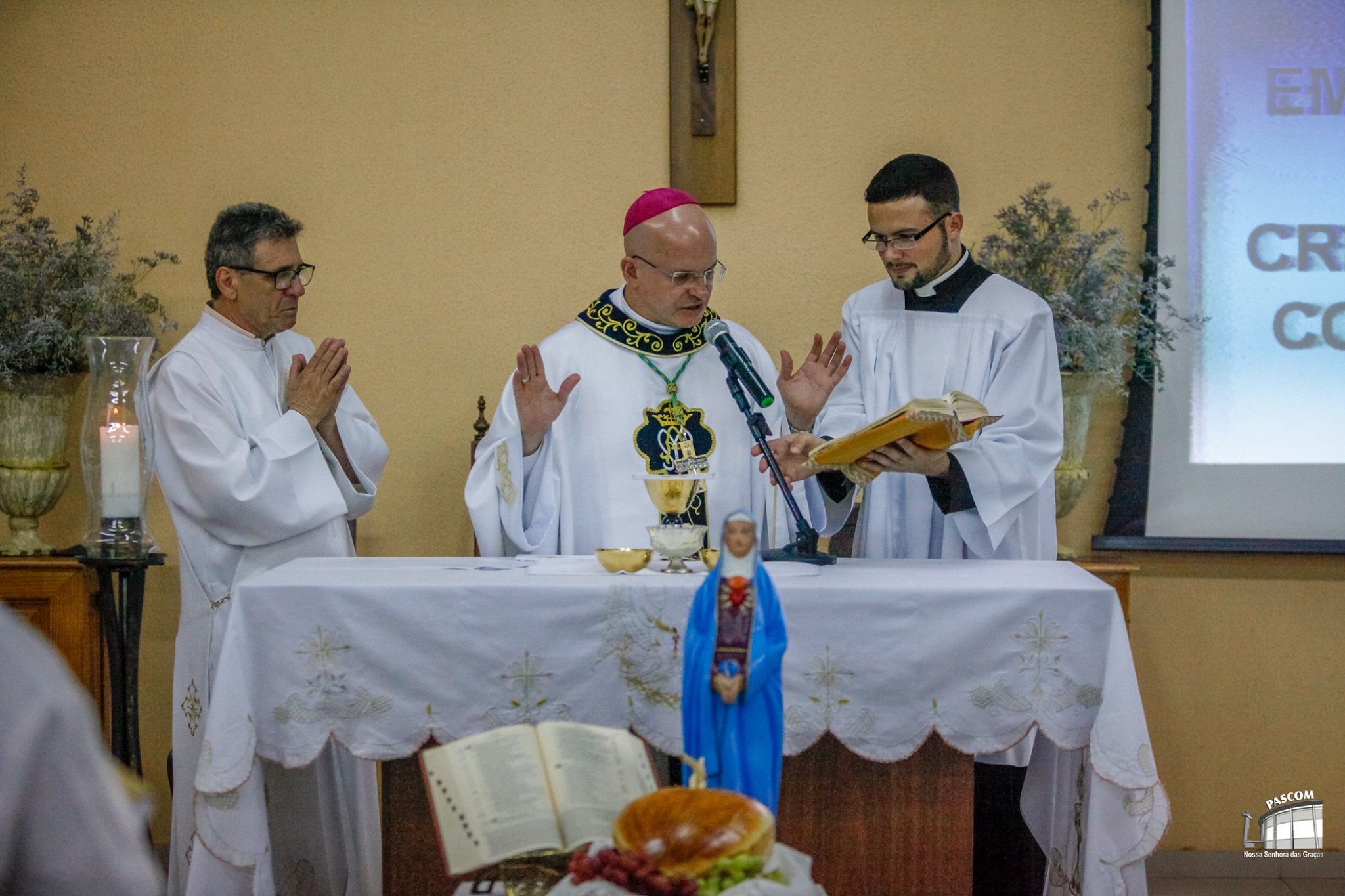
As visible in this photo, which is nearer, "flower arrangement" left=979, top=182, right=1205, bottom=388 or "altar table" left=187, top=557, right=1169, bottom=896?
"altar table" left=187, top=557, right=1169, bottom=896

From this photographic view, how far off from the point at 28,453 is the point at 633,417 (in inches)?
80.5

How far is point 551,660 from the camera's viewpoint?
2.80 metres

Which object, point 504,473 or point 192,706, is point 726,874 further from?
point 192,706

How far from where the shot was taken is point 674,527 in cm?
300

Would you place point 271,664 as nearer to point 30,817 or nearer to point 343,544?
point 343,544

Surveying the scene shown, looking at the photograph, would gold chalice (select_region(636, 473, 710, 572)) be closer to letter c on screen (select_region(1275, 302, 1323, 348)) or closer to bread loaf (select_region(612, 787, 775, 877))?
bread loaf (select_region(612, 787, 775, 877))

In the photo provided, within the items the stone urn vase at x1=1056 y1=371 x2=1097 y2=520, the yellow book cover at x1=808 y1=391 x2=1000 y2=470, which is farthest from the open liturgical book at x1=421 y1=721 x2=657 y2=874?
the stone urn vase at x1=1056 y1=371 x2=1097 y2=520

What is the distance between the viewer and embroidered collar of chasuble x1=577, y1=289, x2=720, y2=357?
12.5ft

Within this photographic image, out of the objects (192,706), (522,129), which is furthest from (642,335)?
(192,706)

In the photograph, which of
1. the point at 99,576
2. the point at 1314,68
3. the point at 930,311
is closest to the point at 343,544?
the point at 99,576

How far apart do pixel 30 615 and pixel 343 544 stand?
112 cm

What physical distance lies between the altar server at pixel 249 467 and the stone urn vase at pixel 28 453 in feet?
2.15

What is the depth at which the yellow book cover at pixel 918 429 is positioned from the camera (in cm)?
284

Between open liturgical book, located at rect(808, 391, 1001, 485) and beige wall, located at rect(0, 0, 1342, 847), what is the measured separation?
1955 millimetres
